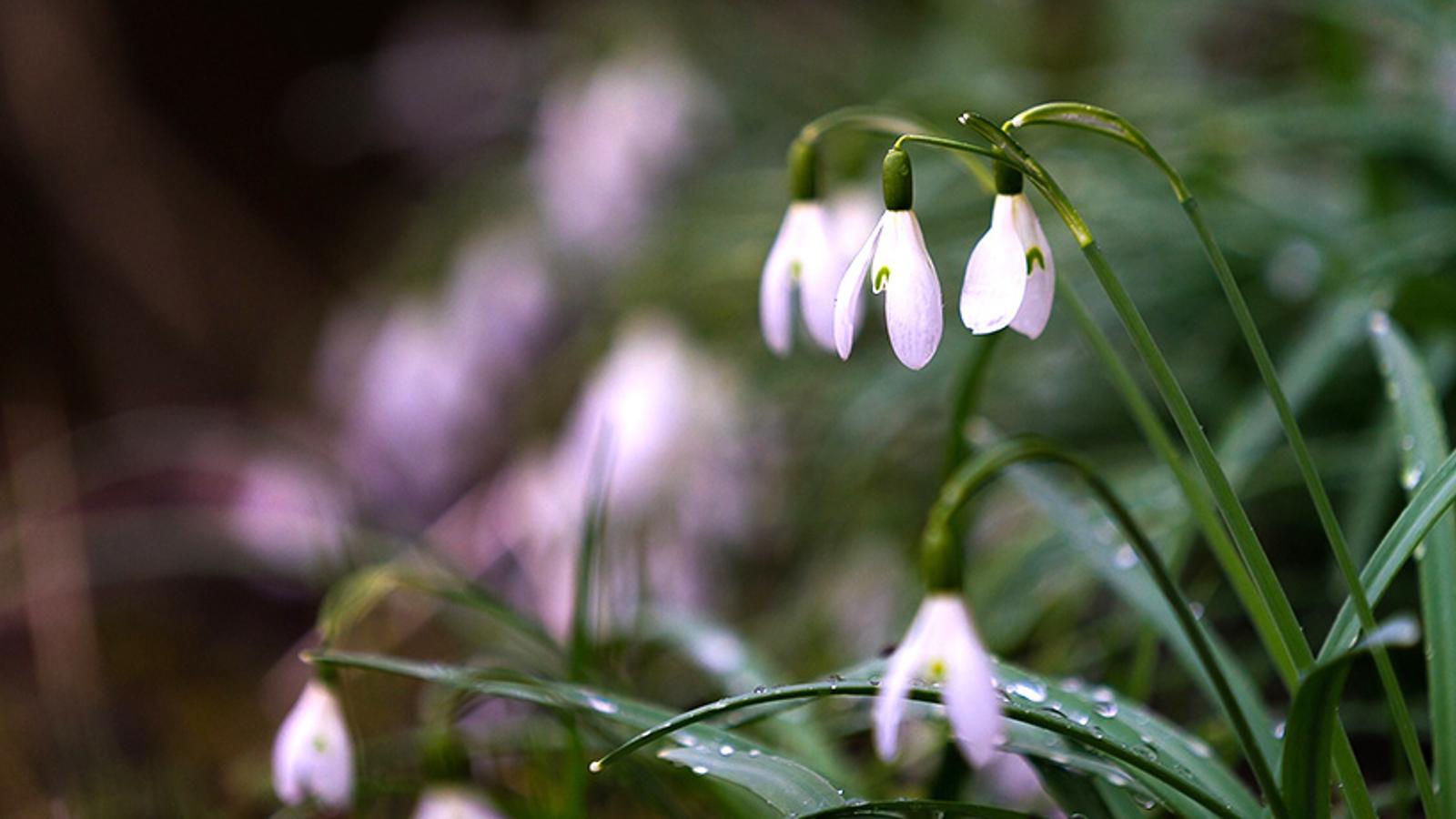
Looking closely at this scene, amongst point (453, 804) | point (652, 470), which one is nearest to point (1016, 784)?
point (453, 804)

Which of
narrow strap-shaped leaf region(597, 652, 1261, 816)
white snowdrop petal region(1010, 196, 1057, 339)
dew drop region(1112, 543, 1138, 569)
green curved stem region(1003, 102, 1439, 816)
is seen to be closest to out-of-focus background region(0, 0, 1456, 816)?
dew drop region(1112, 543, 1138, 569)

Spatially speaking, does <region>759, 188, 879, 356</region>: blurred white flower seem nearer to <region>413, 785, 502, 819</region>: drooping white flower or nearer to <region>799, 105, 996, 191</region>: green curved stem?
<region>799, 105, 996, 191</region>: green curved stem

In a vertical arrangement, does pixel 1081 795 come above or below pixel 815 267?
below

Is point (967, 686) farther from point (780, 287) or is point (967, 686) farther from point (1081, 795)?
→ point (780, 287)

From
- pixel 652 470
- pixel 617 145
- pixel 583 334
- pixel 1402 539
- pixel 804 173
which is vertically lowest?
pixel 1402 539

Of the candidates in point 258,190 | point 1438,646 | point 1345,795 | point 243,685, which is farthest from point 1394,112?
point 258,190

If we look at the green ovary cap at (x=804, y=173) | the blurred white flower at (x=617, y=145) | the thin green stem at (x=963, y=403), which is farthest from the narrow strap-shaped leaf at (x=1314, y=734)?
the blurred white flower at (x=617, y=145)

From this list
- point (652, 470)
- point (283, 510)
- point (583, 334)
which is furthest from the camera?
point (283, 510)

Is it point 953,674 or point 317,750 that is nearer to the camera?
point 953,674
